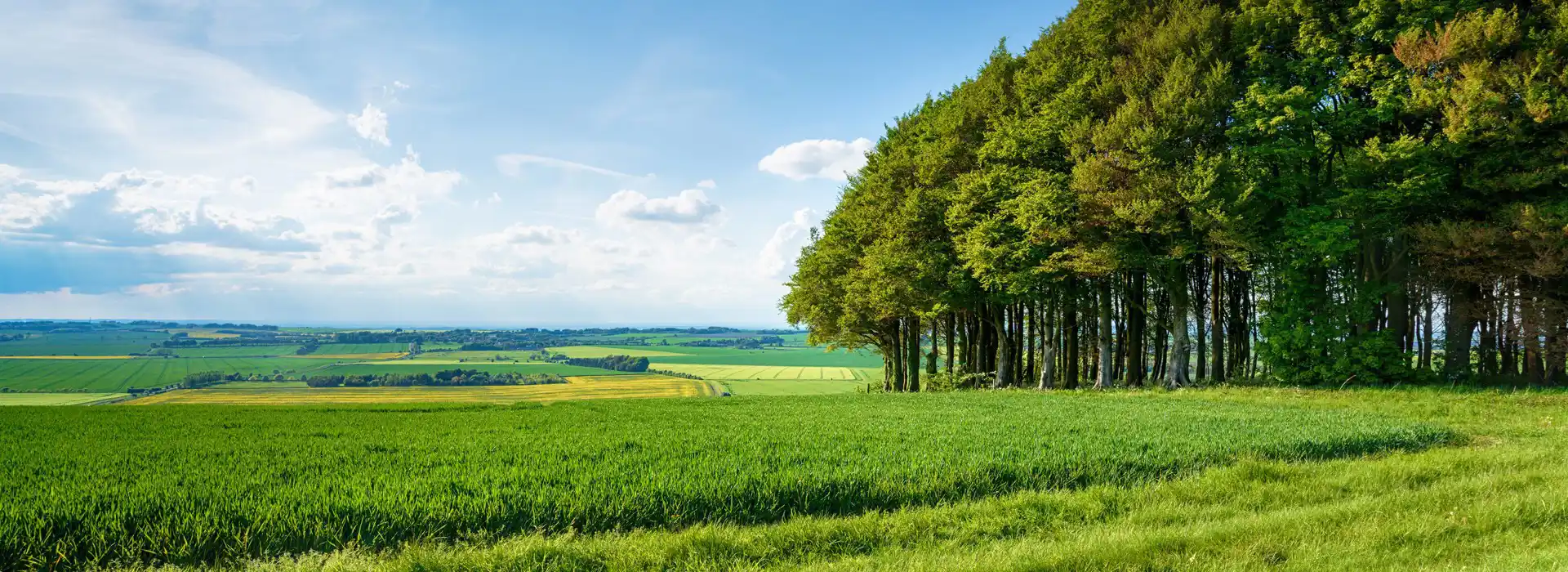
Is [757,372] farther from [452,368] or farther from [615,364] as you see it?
[452,368]

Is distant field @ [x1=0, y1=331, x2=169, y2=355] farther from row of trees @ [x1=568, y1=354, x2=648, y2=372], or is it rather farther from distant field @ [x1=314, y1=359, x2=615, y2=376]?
row of trees @ [x1=568, y1=354, x2=648, y2=372]

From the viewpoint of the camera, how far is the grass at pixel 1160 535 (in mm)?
5602

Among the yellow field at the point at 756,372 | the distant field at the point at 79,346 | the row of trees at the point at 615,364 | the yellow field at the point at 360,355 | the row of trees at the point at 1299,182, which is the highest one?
the row of trees at the point at 1299,182

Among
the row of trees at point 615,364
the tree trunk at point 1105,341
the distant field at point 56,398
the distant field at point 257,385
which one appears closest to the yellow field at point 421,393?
the distant field at point 257,385

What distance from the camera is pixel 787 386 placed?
6378 cm

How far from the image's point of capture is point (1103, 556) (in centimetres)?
563

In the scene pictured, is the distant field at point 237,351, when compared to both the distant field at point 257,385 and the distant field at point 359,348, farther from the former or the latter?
the distant field at point 257,385

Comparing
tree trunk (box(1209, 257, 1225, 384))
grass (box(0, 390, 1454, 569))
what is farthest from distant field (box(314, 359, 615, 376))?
grass (box(0, 390, 1454, 569))

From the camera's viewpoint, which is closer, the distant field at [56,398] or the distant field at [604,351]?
the distant field at [56,398]

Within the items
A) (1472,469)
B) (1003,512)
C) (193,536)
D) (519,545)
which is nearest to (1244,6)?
(1472,469)

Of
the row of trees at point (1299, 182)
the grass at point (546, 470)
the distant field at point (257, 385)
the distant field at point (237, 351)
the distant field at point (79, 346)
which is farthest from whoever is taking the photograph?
the distant field at point (237, 351)

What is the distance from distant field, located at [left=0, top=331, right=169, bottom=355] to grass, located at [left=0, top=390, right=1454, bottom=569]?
126537 mm

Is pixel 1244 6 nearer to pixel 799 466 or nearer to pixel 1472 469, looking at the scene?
pixel 1472 469

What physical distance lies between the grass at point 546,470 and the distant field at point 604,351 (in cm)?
10554
